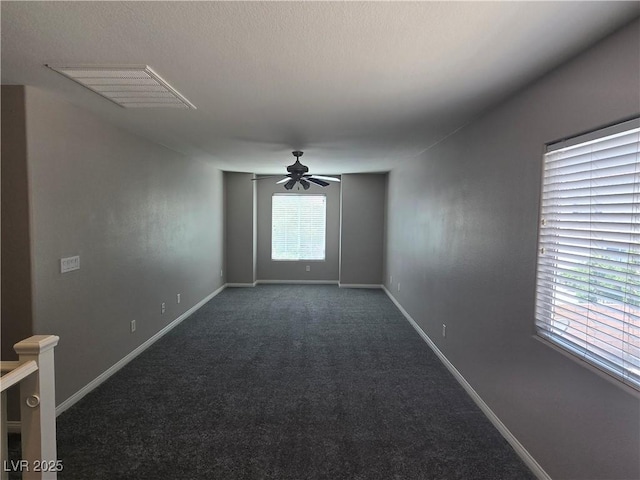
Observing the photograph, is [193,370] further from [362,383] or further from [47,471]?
[47,471]

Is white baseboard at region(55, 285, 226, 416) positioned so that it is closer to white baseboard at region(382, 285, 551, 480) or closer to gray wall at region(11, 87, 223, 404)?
gray wall at region(11, 87, 223, 404)

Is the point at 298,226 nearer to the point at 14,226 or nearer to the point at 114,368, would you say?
the point at 114,368

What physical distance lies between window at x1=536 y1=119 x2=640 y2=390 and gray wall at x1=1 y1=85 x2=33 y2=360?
11.0ft

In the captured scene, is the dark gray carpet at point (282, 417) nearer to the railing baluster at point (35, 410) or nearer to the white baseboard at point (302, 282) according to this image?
the railing baluster at point (35, 410)

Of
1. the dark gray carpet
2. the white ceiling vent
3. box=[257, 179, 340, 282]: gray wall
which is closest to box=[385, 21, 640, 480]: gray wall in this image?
the dark gray carpet

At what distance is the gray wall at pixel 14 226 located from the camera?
2312mm

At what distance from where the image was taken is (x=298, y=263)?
7.73 m

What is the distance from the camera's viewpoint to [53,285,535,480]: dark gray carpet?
83.3 inches

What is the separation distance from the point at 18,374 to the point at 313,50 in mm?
1902

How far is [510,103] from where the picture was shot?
94.1 inches

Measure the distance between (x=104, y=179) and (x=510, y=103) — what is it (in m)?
3.40

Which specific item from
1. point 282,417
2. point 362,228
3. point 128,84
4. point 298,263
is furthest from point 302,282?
point 128,84

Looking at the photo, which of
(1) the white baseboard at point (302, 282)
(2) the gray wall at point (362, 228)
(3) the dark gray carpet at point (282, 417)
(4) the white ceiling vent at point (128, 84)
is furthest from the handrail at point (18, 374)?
(1) the white baseboard at point (302, 282)

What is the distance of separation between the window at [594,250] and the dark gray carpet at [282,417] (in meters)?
0.98
